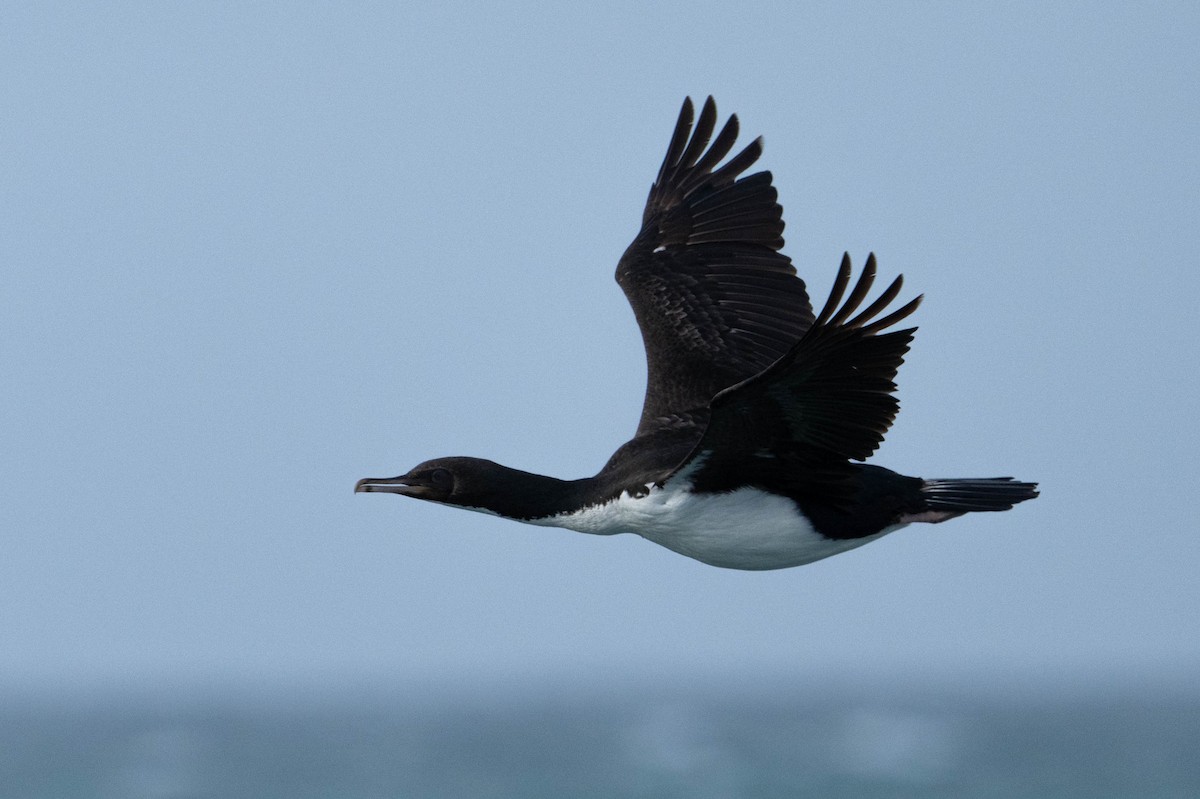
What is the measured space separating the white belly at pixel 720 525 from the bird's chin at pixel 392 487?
666 millimetres

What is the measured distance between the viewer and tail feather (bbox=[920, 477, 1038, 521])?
11.4 m

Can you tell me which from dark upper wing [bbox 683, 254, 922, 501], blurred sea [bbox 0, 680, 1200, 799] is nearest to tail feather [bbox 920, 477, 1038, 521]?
dark upper wing [bbox 683, 254, 922, 501]

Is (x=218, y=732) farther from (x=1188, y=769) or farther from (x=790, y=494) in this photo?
(x=790, y=494)

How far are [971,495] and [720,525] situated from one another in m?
1.37

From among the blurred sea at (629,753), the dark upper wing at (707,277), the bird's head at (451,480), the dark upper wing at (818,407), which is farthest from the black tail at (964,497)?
the blurred sea at (629,753)

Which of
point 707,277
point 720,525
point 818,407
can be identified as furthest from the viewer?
point 707,277

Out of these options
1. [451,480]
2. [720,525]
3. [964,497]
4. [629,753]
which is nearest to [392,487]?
[451,480]

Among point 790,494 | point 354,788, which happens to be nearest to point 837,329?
point 790,494

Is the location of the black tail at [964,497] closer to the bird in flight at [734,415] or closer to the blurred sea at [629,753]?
the bird in flight at [734,415]

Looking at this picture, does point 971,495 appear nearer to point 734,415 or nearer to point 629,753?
point 734,415

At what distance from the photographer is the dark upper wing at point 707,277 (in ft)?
42.2

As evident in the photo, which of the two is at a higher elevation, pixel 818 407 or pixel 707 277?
pixel 707 277

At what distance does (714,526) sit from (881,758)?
263ft

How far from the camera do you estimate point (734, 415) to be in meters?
10.3
